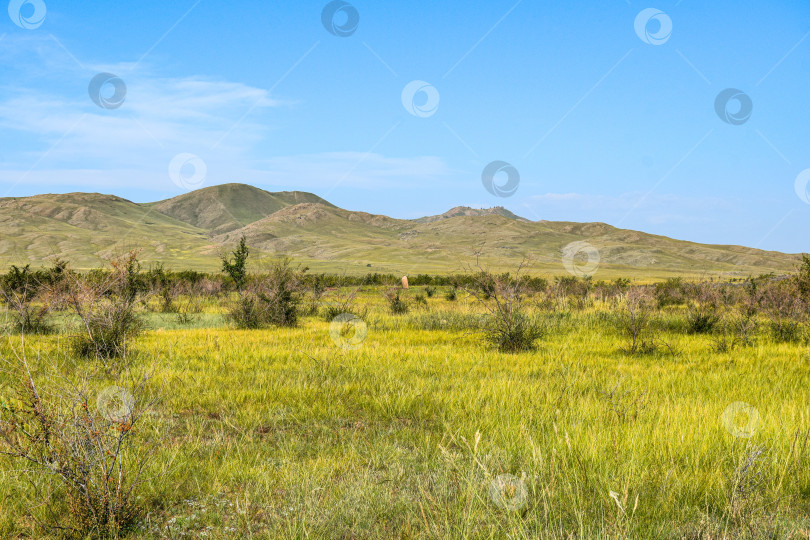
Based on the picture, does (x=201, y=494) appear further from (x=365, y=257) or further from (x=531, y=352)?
(x=365, y=257)

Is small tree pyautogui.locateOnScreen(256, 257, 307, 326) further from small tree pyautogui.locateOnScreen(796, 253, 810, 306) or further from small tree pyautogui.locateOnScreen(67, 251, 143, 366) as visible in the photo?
small tree pyautogui.locateOnScreen(796, 253, 810, 306)

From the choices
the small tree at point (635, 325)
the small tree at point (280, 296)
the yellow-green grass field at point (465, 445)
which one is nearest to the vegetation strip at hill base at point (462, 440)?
the yellow-green grass field at point (465, 445)

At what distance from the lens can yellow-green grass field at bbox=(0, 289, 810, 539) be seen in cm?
290

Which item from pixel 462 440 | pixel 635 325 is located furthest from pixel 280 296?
pixel 462 440

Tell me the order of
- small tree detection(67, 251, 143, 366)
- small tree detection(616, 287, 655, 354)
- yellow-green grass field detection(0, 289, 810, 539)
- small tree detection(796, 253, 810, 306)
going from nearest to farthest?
yellow-green grass field detection(0, 289, 810, 539) < small tree detection(67, 251, 143, 366) < small tree detection(616, 287, 655, 354) < small tree detection(796, 253, 810, 306)

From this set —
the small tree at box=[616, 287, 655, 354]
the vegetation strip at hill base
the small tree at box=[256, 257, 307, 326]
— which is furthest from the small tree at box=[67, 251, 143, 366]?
the small tree at box=[616, 287, 655, 354]

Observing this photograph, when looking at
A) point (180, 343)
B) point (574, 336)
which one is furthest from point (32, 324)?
point (574, 336)

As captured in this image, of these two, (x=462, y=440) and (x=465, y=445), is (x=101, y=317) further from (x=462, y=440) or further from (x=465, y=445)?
(x=465, y=445)

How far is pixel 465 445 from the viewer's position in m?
4.44

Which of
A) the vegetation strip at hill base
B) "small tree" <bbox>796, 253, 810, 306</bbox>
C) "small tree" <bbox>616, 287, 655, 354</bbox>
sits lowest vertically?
the vegetation strip at hill base

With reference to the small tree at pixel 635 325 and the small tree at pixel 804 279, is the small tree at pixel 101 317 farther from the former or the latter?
the small tree at pixel 804 279

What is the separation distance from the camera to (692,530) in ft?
9.21

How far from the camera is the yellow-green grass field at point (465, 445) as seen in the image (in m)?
2.90

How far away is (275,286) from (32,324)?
20.2 ft
